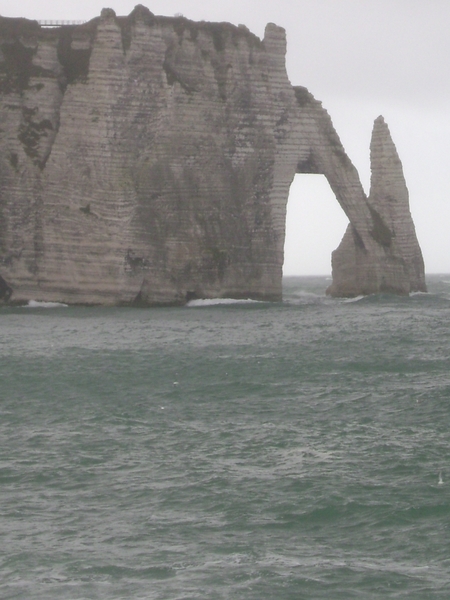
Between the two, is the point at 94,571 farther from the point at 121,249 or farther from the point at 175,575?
the point at 121,249

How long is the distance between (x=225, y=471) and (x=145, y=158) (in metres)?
46.0

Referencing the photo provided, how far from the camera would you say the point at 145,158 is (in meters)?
68.0

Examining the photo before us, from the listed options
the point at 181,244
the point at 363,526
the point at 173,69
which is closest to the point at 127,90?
the point at 173,69

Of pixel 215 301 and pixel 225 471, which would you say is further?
pixel 215 301

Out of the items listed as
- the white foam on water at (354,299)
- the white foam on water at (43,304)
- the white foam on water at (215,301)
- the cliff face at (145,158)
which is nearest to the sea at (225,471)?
the white foam on water at (43,304)

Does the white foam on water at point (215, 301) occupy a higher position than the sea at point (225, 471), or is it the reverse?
the white foam on water at point (215, 301)

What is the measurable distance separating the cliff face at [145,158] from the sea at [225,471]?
73.7 ft

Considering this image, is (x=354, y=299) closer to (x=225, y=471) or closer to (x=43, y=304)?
(x=43, y=304)

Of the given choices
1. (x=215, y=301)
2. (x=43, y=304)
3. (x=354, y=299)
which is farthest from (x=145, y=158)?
(x=354, y=299)

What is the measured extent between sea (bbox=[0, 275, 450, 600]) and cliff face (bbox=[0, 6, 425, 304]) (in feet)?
73.7

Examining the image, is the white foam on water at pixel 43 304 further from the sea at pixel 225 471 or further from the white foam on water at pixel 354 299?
the sea at pixel 225 471

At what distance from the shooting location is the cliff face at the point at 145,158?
66.8m

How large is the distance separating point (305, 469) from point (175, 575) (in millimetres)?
6338

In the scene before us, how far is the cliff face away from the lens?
66750mm
